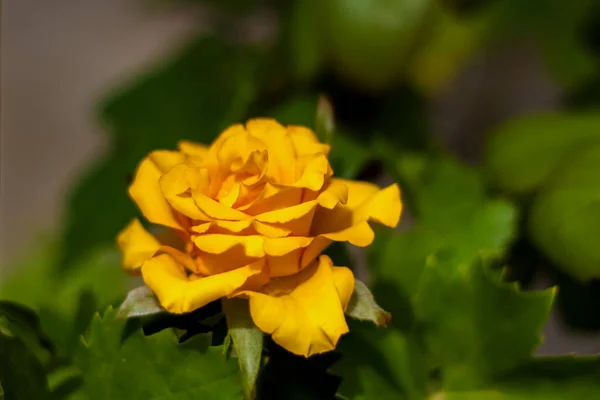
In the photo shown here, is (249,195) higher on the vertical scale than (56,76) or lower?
higher

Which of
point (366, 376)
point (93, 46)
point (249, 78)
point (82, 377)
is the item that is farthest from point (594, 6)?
point (93, 46)

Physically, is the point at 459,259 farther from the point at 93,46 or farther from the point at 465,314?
the point at 93,46

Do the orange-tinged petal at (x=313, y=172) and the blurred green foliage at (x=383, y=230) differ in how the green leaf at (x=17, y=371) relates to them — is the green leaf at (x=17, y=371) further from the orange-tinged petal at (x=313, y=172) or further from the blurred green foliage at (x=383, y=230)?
the orange-tinged petal at (x=313, y=172)

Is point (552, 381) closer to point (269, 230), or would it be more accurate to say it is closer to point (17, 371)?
point (269, 230)

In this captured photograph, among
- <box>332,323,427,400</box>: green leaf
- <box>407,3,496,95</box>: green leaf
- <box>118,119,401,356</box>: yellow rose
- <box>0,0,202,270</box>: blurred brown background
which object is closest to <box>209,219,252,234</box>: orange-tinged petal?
<box>118,119,401,356</box>: yellow rose

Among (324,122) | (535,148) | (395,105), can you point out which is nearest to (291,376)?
(324,122)

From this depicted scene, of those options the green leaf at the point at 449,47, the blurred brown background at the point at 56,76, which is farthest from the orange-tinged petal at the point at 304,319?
the blurred brown background at the point at 56,76
